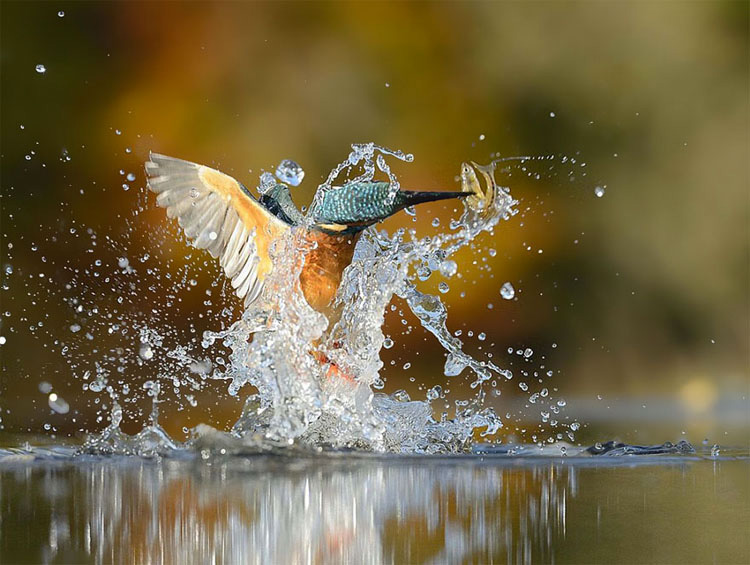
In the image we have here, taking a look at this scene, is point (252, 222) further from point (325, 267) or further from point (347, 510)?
→ point (347, 510)

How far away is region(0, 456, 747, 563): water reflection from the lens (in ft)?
4.97

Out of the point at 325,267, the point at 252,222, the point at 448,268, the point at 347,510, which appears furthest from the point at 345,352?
the point at 347,510

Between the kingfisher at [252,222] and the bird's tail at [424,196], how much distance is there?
0.60ft

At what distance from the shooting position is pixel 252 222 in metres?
3.12

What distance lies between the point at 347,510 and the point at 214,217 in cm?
160

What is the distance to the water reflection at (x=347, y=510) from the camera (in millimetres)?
1516

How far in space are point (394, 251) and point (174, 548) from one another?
1.59 m

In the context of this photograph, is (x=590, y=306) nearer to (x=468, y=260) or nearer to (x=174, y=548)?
(x=468, y=260)

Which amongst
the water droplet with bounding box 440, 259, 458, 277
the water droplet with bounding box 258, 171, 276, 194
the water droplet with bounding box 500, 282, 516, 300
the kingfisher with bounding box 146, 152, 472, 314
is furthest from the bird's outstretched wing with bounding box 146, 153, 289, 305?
the water droplet with bounding box 500, 282, 516, 300

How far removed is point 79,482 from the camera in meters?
2.22

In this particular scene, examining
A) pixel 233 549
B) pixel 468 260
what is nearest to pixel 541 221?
pixel 468 260

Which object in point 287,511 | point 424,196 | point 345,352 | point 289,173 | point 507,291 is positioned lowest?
point 287,511

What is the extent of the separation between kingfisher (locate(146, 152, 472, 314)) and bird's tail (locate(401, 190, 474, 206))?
0.18m

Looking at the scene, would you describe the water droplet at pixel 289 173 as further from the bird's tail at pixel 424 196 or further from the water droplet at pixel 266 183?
the bird's tail at pixel 424 196
